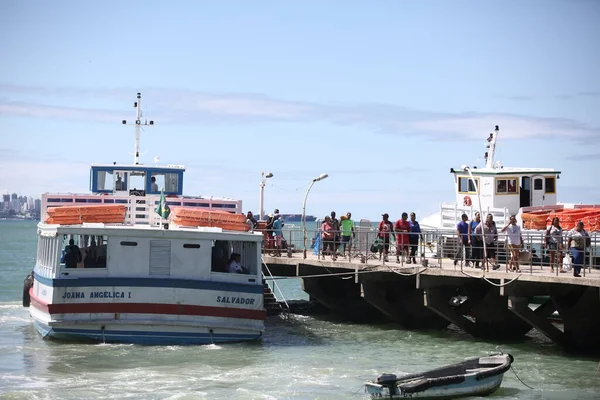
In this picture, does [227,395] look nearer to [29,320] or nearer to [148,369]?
[148,369]

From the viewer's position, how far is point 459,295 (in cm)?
3241

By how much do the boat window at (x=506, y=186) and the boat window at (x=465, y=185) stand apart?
1045 mm

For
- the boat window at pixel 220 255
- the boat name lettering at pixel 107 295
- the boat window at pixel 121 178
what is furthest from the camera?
the boat window at pixel 121 178

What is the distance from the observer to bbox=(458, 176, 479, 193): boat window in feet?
123

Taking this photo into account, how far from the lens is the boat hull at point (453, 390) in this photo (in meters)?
19.4

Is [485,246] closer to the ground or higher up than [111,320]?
higher up

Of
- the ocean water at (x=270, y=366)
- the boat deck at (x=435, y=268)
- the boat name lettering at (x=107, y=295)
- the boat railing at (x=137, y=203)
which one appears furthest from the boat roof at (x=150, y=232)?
the boat deck at (x=435, y=268)

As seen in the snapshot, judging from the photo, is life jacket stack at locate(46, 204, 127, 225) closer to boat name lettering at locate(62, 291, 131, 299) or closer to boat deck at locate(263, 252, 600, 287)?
boat name lettering at locate(62, 291, 131, 299)

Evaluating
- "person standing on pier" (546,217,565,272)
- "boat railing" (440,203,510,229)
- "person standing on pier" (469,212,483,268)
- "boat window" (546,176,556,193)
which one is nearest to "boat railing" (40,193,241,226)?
"person standing on pier" (469,212,483,268)

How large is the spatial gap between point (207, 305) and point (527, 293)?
725cm

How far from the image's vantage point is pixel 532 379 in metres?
22.0

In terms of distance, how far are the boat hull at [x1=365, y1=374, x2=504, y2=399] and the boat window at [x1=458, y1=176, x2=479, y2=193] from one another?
17.3 metres

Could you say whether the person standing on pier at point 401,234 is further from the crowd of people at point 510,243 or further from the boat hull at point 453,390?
the boat hull at point 453,390

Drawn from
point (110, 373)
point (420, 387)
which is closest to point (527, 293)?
point (420, 387)
